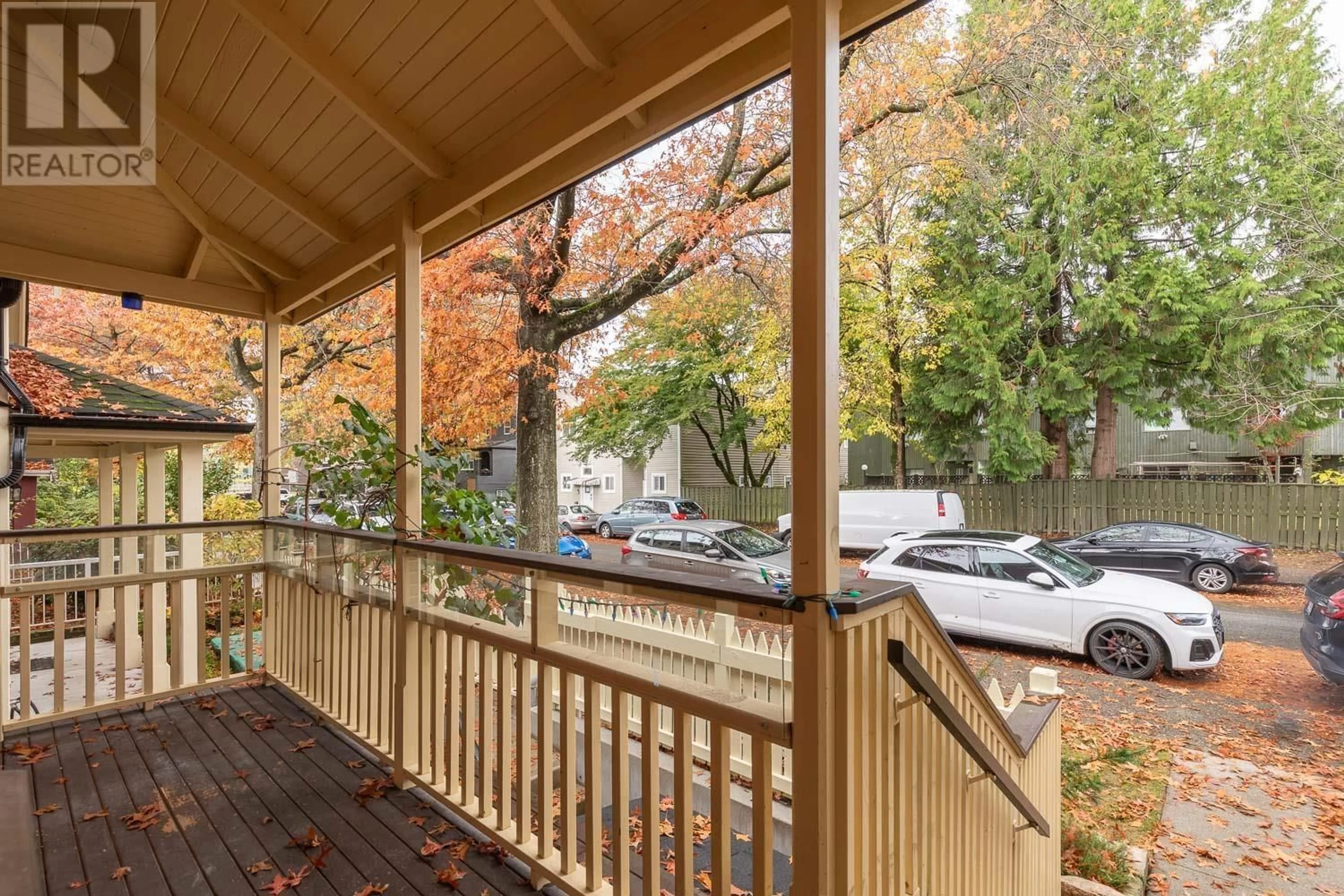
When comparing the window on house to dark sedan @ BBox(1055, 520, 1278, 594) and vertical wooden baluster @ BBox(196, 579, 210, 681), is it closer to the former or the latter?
dark sedan @ BBox(1055, 520, 1278, 594)

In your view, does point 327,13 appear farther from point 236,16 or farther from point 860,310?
point 860,310

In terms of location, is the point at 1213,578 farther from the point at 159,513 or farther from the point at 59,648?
the point at 159,513

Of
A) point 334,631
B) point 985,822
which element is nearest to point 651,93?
point 985,822

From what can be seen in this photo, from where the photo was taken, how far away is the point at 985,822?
2.00 m

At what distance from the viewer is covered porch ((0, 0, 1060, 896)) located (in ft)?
4.06

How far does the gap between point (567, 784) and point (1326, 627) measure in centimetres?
545

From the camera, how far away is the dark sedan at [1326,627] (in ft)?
13.6

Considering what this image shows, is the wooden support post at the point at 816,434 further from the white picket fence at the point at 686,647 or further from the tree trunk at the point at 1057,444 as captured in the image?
the tree trunk at the point at 1057,444

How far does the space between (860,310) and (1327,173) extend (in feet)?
18.9

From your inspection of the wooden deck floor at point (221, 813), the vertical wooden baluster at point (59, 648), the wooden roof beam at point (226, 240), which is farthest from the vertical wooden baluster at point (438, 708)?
the wooden roof beam at point (226, 240)

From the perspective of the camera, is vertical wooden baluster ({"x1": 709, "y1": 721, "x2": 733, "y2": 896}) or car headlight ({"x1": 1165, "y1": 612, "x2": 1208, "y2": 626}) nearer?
vertical wooden baluster ({"x1": 709, "y1": 721, "x2": 733, "y2": 896})

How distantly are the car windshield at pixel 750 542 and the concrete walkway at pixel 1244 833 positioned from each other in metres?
3.60

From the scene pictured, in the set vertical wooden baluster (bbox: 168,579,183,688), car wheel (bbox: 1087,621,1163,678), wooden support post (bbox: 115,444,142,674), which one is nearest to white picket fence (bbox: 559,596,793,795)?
vertical wooden baluster (bbox: 168,579,183,688)

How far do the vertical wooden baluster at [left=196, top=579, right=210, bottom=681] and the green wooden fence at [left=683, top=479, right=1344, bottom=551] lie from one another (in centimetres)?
581
